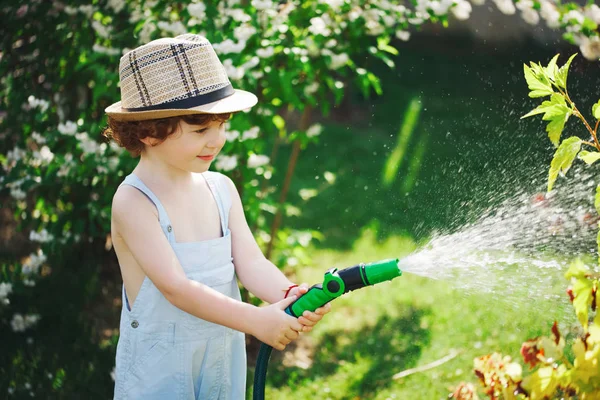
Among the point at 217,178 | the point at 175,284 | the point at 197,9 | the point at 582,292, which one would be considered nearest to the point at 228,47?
the point at 197,9

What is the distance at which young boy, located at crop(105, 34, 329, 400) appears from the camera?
6.05 feet

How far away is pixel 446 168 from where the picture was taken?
5445 mm

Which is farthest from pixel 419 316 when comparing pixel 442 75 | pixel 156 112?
pixel 442 75

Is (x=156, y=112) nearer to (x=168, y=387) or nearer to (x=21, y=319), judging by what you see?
(x=168, y=387)

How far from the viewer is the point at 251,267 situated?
6.93ft

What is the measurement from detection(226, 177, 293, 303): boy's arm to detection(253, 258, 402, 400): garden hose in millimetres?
267

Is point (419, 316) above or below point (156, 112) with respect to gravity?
below

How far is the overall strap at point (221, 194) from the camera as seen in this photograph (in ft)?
6.90

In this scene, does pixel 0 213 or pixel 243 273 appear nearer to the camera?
pixel 243 273

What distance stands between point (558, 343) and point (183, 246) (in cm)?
98

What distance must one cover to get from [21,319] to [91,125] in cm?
98

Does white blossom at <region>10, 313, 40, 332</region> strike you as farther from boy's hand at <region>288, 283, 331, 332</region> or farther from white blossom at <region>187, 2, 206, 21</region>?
boy's hand at <region>288, 283, 331, 332</region>

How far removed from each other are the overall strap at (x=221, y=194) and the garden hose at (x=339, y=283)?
16.3 inches

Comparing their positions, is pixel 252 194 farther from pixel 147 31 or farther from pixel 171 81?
pixel 171 81
